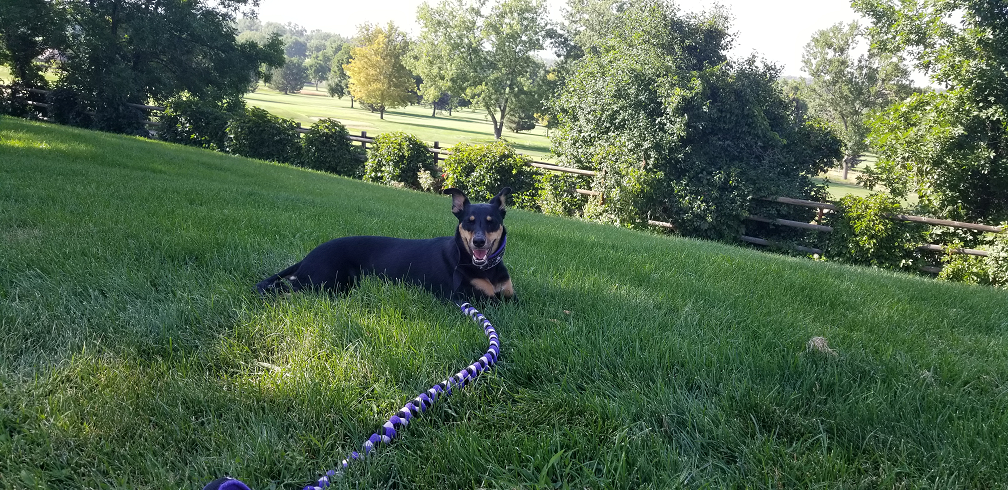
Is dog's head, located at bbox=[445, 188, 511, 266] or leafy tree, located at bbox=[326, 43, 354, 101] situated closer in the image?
dog's head, located at bbox=[445, 188, 511, 266]

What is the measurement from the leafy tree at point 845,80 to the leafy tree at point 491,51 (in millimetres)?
22243

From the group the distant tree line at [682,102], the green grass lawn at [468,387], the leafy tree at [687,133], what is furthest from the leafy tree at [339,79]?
the green grass lawn at [468,387]

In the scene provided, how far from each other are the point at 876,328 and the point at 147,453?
423cm

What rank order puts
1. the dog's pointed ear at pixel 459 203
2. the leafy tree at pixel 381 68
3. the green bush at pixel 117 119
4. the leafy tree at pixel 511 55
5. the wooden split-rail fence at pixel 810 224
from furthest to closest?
the leafy tree at pixel 381 68
the leafy tree at pixel 511 55
the green bush at pixel 117 119
the wooden split-rail fence at pixel 810 224
the dog's pointed ear at pixel 459 203

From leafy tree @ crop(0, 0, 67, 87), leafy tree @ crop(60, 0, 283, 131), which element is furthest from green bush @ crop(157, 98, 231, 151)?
leafy tree @ crop(0, 0, 67, 87)

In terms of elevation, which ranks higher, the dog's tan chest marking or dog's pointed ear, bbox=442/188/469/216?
dog's pointed ear, bbox=442/188/469/216

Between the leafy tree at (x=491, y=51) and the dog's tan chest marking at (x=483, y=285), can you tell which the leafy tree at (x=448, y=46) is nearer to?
the leafy tree at (x=491, y=51)

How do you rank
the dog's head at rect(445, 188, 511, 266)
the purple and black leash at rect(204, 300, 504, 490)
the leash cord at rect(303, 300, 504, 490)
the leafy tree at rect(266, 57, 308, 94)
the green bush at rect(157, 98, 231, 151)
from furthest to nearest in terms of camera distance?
the leafy tree at rect(266, 57, 308, 94)
the green bush at rect(157, 98, 231, 151)
the dog's head at rect(445, 188, 511, 266)
the leash cord at rect(303, 300, 504, 490)
the purple and black leash at rect(204, 300, 504, 490)

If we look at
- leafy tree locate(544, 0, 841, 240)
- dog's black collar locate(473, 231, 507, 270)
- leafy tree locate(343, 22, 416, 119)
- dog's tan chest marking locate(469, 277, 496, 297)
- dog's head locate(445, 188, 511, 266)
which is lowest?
dog's tan chest marking locate(469, 277, 496, 297)

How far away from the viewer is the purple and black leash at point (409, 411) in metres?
1.59

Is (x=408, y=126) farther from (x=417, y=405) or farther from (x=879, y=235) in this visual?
(x=417, y=405)

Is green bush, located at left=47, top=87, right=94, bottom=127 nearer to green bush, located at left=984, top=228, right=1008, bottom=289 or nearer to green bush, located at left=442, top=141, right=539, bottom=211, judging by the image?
green bush, located at left=442, top=141, right=539, bottom=211

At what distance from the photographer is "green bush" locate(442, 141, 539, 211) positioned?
15039 mm

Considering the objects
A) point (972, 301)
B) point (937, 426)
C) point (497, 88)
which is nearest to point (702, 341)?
point (937, 426)
